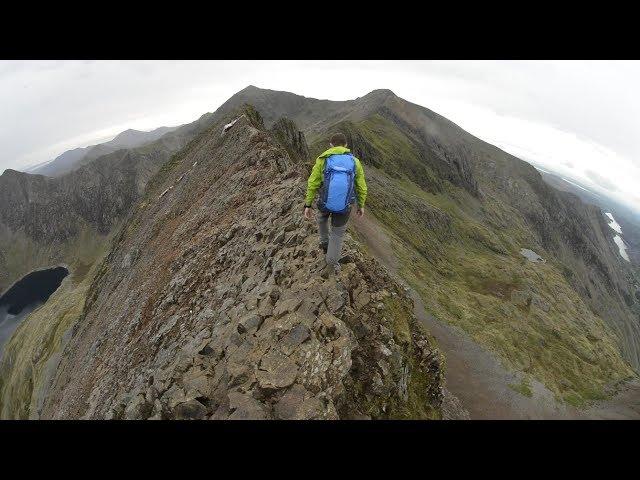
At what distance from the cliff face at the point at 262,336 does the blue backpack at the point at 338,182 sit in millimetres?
2913

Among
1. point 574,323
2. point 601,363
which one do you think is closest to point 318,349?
point 601,363

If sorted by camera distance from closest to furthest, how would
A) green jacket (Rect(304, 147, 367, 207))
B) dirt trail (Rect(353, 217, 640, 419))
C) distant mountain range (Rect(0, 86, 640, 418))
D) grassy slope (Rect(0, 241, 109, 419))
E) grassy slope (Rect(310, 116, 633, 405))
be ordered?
distant mountain range (Rect(0, 86, 640, 418)), green jacket (Rect(304, 147, 367, 207)), dirt trail (Rect(353, 217, 640, 419)), grassy slope (Rect(310, 116, 633, 405)), grassy slope (Rect(0, 241, 109, 419))

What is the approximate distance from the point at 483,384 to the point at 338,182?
1059 inches

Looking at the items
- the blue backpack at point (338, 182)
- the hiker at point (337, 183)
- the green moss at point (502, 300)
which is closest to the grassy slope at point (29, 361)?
the green moss at point (502, 300)

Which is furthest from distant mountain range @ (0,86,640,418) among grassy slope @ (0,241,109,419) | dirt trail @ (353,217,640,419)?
grassy slope @ (0,241,109,419)

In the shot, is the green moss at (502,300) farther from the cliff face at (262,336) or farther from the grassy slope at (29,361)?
the grassy slope at (29,361)

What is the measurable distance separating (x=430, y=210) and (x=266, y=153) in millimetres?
58195

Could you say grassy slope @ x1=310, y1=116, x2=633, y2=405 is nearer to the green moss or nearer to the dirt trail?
the green moss

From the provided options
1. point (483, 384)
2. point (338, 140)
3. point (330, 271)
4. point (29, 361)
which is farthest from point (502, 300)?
point (29, 361)

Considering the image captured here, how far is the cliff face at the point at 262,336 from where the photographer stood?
1081cm

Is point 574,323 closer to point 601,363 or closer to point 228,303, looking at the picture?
point 601,363

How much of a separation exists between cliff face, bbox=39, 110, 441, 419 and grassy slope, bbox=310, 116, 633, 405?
27604mm

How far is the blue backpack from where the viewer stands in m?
11.6
